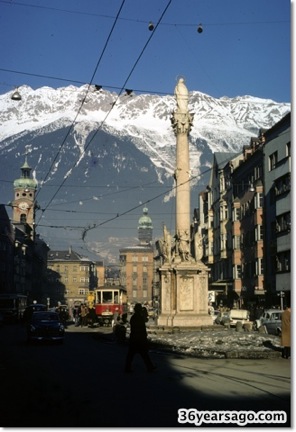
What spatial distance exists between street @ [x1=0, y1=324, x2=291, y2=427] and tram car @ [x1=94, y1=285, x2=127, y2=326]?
34423 millimetres

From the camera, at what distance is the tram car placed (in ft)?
185

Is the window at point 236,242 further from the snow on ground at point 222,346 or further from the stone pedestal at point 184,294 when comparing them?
the snow on ground at point 222,346

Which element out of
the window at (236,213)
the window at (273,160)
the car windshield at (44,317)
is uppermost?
the window at (273,160)

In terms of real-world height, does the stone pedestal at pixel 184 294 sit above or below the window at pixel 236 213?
below

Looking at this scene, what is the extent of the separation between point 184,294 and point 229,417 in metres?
28.8

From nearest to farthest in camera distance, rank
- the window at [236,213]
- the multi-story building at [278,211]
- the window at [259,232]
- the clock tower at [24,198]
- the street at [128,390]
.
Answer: the street at [128,390]
the multi-story building at [278,211]
the window at [259,232]
the window at [236,213]
the clock tower at [24,198]

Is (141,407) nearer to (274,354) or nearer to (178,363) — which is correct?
(178,363)

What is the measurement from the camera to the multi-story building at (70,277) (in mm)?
183250

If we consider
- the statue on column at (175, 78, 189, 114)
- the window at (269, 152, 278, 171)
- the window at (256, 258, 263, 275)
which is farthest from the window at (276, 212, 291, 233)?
the statue on column at (175, 78, 189, 114)

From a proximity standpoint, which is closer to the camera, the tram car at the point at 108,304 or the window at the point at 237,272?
the tram car at the point at 108,304

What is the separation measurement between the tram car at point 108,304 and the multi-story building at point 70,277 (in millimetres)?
124984

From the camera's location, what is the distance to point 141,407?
10.8 meters

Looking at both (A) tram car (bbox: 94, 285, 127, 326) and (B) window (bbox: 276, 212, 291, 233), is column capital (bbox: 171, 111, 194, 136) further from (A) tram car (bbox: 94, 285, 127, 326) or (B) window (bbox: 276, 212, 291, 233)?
(A) tram car (bbox: 94, 285, 127, 326)

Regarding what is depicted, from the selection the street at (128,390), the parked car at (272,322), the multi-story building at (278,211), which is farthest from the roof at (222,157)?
the street at (128,390)
